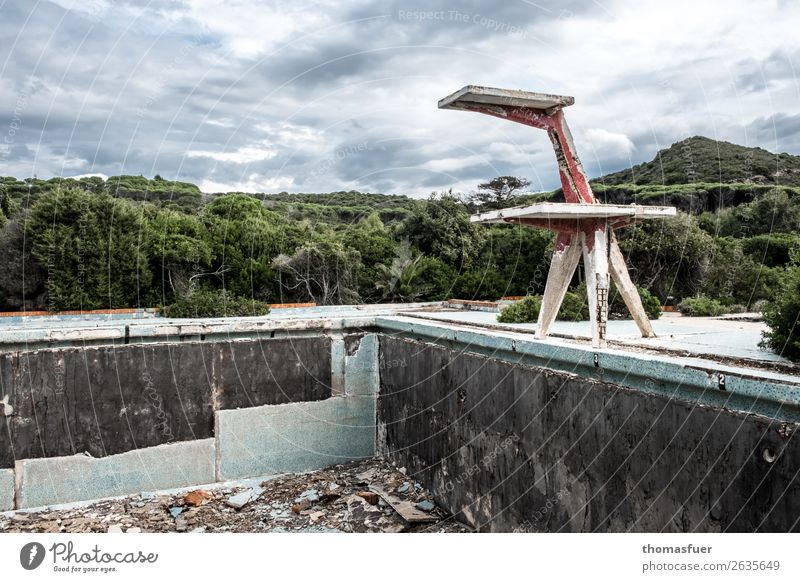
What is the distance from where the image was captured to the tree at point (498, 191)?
3375 centimetres

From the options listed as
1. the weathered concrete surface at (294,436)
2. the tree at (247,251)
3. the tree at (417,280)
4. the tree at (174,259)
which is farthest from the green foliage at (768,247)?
the tree at (174,259)

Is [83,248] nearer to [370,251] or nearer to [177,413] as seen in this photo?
[370,251]

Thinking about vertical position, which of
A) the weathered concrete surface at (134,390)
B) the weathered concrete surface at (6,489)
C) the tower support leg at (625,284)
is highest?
the tower support leg at (625,284)

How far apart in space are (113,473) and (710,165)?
21630mm

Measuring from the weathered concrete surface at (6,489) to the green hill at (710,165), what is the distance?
1539cm

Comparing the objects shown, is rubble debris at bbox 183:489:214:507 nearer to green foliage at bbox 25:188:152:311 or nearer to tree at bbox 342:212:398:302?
green foliage at bbox 25:188:152:311

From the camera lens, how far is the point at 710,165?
22.4 metres

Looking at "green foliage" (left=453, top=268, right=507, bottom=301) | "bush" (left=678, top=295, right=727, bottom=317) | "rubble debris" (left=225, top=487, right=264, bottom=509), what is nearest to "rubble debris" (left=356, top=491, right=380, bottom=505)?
"rubble debris" (left=225, top=487, right=264, bottom=509)

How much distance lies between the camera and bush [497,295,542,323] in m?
12.2

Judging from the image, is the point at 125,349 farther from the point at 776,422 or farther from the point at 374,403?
the point at 776,422

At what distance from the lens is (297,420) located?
948 centimetres

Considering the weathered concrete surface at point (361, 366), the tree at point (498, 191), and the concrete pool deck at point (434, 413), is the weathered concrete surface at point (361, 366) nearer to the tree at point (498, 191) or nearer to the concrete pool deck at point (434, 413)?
the concrete pool deck at point (434, 413)
